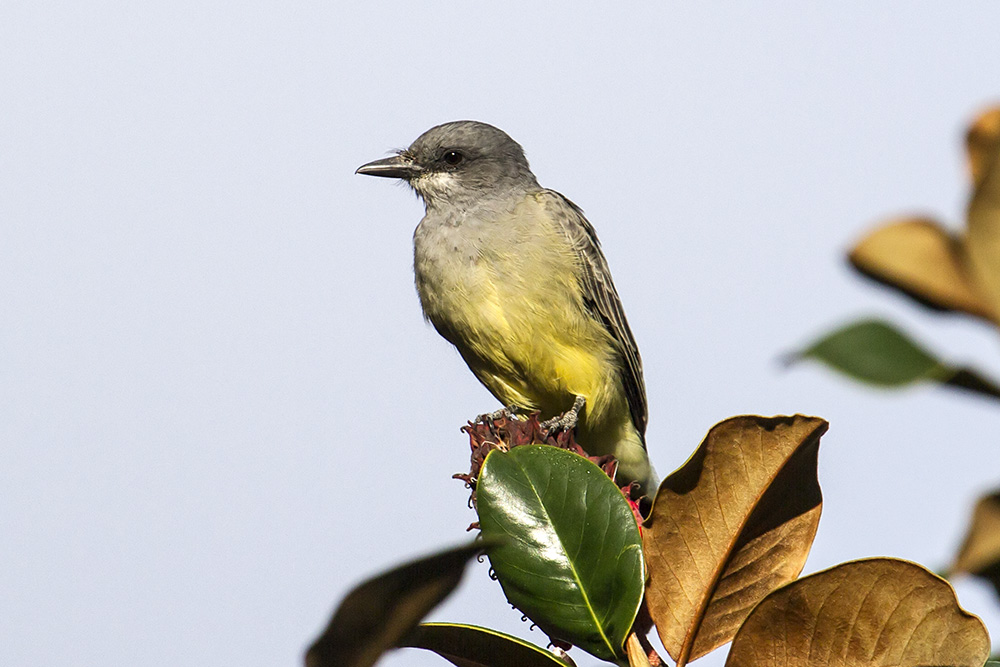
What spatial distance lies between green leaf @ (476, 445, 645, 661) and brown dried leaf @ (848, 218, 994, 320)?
1.10m

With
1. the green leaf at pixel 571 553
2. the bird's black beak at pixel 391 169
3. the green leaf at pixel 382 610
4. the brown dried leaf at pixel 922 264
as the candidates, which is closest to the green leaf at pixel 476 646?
the green leaf at pixel 571 553

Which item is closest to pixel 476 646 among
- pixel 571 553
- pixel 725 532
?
pixel 571 553

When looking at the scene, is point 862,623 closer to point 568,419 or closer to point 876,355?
point 876,355

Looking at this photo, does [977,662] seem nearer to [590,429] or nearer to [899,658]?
[899,658]

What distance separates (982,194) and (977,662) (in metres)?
0.95

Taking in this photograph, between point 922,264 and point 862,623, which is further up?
point 922,264

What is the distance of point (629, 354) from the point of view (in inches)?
252

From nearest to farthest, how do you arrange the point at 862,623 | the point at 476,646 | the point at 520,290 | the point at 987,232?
the point at 987,232 < the point at 862,623 < the point at 476,646 < the point at 520,290

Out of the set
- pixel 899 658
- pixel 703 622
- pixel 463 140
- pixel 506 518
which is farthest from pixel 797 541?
pixel 463 140

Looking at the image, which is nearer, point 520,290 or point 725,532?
point 725,532

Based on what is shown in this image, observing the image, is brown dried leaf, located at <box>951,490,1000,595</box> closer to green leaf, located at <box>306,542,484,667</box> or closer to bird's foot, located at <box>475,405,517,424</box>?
green leaf, located at <box>306,542,484,667</box>

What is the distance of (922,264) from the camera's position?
84 cm

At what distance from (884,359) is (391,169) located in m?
5.92

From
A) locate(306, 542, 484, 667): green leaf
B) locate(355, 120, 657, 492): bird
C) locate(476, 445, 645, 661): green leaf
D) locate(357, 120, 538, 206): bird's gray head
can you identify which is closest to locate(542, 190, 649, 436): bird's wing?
locate(355, 120, 657, 492): bird
